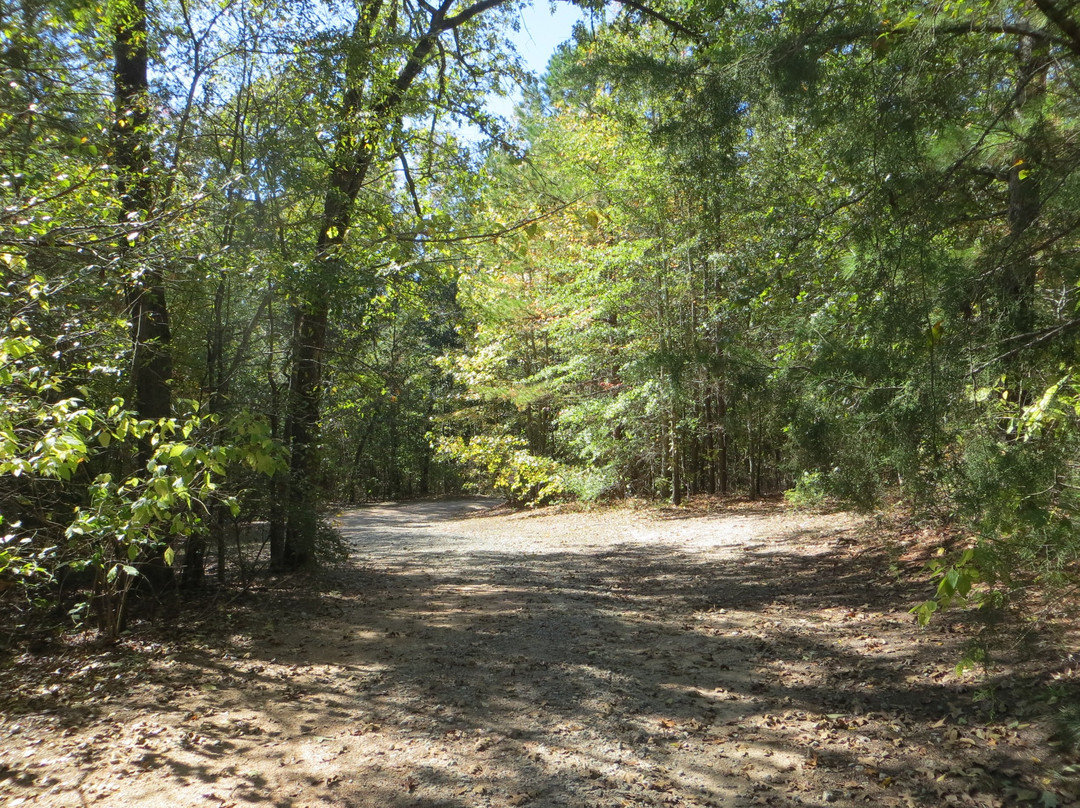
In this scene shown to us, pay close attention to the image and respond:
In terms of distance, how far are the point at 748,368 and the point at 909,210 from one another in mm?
2423

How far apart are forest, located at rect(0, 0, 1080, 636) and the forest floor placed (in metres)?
0.79

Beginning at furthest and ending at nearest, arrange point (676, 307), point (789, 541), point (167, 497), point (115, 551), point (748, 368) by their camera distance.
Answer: point (676, 307), point (789, 541), point (748, 368), point (115, 551), point (167, 497)

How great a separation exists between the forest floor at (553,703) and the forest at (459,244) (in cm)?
79

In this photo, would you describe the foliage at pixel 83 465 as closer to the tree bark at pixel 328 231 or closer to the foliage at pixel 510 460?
the tree bark at pixel 328 231

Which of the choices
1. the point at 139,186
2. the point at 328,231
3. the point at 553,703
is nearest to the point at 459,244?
the point at 328,231

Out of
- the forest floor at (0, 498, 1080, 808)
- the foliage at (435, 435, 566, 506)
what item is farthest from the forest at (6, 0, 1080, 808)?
the foliage at (435, 435, 566, 506)

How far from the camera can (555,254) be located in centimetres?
1675

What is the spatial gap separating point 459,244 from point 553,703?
214 inches

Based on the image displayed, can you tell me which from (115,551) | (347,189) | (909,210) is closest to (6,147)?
(115,551)

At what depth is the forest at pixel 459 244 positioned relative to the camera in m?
4.06

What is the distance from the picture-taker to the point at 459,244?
322 inches

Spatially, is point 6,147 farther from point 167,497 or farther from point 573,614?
point 573,614

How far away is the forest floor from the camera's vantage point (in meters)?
3.61

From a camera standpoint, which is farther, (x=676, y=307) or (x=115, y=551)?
(x=676, y=307)
